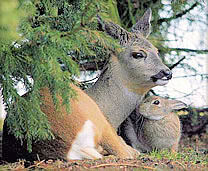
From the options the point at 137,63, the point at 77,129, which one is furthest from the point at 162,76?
the point at 77,129

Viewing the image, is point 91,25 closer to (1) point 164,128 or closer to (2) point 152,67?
(2) point 152,67

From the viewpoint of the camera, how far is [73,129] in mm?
1690

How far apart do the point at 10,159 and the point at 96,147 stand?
453mm

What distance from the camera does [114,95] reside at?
2.16 m

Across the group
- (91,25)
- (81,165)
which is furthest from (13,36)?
(81,165)

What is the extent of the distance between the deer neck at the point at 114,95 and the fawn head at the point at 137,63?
0.02 m

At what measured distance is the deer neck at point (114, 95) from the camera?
215 centimetres

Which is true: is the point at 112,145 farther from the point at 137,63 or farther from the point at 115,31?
the point at 115,31

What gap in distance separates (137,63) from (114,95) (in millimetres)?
211

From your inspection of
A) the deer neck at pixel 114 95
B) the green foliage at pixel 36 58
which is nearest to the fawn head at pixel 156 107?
the deer neck at pixel 114 95

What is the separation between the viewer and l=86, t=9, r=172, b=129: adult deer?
211 cm

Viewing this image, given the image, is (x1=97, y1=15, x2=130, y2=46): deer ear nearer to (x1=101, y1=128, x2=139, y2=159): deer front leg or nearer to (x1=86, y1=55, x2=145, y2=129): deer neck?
(x1=86, y1=55, x2=145, y2=129): deer neck

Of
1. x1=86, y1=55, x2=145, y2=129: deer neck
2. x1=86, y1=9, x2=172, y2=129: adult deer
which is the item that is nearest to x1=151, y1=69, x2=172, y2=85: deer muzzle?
x1=86, y1=9, x2=172, y2=129: adult deer

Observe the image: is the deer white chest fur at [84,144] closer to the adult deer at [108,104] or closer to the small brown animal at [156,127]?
the adult deer at [108,104]
